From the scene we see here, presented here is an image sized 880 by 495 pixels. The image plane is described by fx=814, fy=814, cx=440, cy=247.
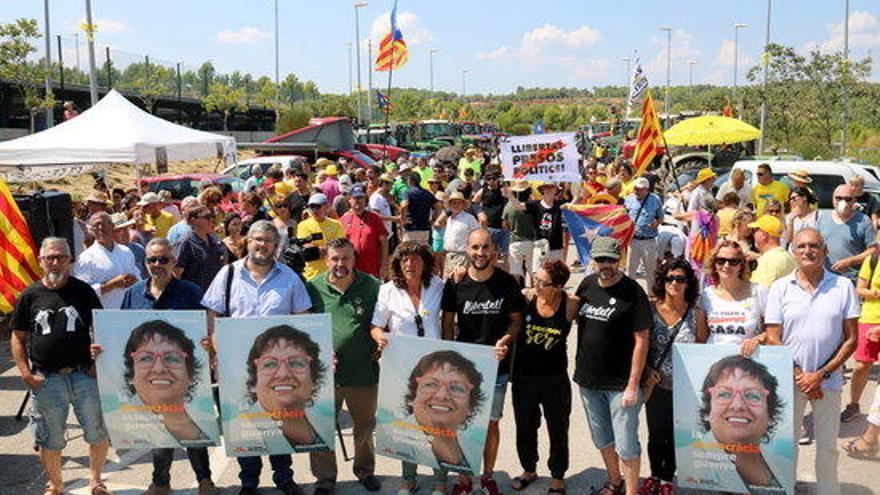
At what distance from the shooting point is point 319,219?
26.5 feet

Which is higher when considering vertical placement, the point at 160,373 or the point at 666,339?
the point at 666,339

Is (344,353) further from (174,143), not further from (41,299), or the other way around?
(174,143)

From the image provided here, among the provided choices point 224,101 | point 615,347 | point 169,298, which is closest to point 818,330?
point 615,347

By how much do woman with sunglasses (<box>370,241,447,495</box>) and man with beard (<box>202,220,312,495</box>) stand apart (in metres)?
0.50

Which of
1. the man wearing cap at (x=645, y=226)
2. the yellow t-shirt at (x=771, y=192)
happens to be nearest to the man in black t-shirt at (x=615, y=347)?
the man wearing cap at (x=645, y=226)

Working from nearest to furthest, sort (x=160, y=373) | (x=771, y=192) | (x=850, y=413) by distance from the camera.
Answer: (x=160, y=373), (x=850, y=413), (x=771, y=192)

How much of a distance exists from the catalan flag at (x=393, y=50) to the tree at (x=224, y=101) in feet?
89.1

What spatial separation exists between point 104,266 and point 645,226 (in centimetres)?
672

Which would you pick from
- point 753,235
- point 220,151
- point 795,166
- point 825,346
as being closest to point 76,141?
point 220,151

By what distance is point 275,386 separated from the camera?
514cm

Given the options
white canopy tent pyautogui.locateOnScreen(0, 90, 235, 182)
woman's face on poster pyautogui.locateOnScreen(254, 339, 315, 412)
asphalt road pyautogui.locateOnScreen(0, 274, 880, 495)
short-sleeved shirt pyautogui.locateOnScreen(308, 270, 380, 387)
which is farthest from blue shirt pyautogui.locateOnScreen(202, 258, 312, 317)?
white canopy tent pyautogui.locateOnScreen(0, 90, 235, 182)

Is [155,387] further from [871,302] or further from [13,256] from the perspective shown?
[871,302]

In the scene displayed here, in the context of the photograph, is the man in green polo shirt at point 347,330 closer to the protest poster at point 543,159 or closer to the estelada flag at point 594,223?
the estelada flag at point 594,223

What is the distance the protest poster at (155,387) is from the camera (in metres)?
5.15
